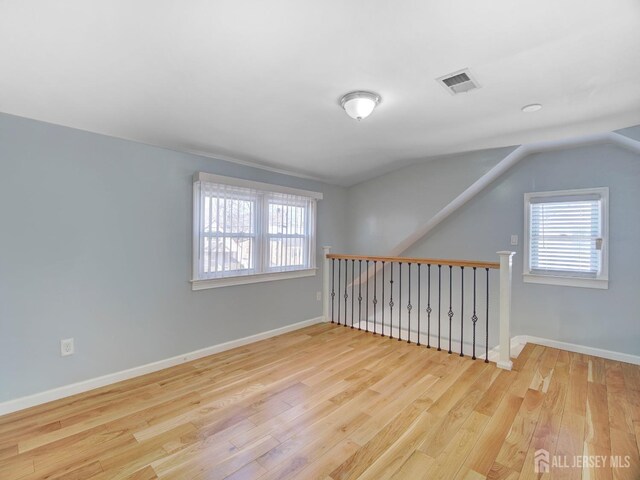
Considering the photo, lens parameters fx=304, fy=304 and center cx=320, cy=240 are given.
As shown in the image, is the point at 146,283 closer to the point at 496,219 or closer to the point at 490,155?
the point at 490,155

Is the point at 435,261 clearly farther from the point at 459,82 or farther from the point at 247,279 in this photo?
the point at 247,279

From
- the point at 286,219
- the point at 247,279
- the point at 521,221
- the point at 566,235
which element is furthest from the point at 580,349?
the point at 247,279

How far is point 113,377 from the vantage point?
2.54m

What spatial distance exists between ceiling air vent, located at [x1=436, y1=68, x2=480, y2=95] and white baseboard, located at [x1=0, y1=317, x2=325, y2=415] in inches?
120

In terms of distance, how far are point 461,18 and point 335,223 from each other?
132 inches

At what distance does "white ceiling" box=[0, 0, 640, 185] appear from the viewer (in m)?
1.40

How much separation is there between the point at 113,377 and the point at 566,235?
4789 millimetres

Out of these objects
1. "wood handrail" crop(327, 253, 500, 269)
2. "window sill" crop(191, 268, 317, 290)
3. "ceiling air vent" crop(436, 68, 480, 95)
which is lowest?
"window sill" crop(191, 268, 317, 290)

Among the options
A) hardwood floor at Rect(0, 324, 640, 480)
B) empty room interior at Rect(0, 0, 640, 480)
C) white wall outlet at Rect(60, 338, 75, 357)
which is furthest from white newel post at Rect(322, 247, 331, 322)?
white wall outlet at Rect(60, 338, 75, 357)

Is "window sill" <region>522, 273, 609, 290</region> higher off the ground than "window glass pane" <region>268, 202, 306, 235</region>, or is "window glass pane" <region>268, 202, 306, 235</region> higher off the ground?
"window glass pane" <region>268, 202, 306, 235</region>

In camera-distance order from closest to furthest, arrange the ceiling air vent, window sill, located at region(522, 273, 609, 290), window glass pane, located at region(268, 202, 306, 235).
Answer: the ceiling air vent
window sill, located at region(522, 273, 609, 290)
window glass pane, located at region(268, 202, 306, 235)

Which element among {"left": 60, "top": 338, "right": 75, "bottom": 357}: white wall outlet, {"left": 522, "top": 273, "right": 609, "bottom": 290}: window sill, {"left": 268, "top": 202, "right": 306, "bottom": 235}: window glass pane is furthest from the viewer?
{"left": 268, "top": 202, "right": 306, "bottom": 235}: window glass pane

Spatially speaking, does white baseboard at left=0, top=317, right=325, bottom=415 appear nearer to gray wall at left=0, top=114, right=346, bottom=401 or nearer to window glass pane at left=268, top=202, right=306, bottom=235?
gray wall at left=0, top=114, right=346, bottom=401

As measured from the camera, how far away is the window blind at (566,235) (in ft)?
10.9
